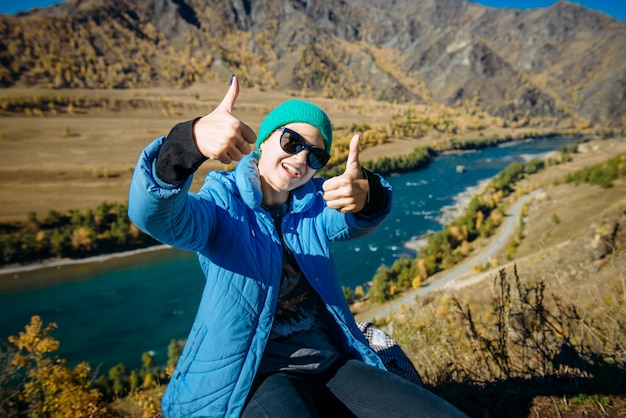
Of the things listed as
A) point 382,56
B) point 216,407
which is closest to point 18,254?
point 216,407

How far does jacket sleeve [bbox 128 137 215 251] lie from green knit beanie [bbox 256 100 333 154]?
0.59 meters

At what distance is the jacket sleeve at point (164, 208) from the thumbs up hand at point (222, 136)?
15 cm

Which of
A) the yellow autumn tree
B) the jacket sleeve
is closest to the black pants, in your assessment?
the jacket sleeve

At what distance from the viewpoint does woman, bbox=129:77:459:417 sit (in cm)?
135

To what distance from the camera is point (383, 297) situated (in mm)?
24469

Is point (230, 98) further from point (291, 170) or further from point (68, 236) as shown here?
point (68, 236)

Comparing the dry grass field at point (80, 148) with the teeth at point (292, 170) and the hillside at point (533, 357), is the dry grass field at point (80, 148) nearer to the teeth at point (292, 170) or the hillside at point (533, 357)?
the hillside at point (533, 357)

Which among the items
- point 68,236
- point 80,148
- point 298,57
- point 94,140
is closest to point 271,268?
point 68,236

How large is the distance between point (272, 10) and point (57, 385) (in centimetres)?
19530

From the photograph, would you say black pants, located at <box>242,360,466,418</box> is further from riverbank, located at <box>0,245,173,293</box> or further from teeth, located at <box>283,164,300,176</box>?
riverbank, located at <box>0,245,173,293</box>

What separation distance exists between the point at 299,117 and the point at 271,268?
0.78 meters

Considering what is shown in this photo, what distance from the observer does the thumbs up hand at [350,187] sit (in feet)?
4.95

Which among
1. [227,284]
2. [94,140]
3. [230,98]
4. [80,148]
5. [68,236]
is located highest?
[94,140]

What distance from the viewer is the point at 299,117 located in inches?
69.6
